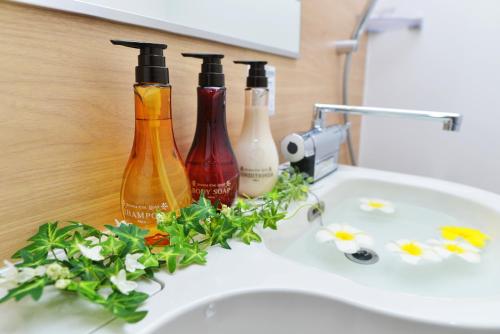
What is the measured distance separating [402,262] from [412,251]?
27 millimetres

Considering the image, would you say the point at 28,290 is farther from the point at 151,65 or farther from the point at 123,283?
the point at 151,65

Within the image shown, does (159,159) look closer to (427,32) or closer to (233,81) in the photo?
(233,81)

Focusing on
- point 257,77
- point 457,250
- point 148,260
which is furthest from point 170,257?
point 457,250

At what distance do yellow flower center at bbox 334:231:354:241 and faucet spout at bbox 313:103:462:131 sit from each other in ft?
0.73

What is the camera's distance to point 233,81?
1.83 feet

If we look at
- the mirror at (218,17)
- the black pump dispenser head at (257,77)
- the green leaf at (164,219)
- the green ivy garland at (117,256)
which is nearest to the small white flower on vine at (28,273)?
the green ivy garland at (117,256)

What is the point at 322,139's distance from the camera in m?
0.62

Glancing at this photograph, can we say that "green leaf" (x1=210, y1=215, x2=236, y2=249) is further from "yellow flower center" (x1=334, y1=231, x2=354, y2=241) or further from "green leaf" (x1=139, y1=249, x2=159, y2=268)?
"yellow flower center" (x1=334, y1=231, x2=354, y2=241)

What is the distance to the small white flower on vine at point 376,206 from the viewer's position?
0.61 metres

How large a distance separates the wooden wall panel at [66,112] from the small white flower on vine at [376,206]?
0.35 m

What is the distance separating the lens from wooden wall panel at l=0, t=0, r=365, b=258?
12.0 inches

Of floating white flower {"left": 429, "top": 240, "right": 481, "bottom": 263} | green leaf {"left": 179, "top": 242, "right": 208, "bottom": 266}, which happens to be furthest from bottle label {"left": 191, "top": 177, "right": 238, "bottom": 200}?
floating white flower {"left": 429, "top": 240, "right": 481, "bottom": 263}

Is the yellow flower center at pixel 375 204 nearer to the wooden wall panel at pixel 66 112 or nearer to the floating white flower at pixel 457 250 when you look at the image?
the floating white flower at pixel 457 250

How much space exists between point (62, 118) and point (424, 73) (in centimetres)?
101
